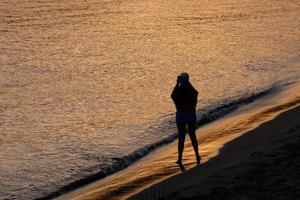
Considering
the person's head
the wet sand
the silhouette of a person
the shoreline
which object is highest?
the person's head

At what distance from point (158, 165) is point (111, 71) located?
12.2 metres

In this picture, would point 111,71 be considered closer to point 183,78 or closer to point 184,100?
point 184,100

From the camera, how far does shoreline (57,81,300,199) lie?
13930mm

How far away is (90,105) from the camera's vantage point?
2212 centimetres

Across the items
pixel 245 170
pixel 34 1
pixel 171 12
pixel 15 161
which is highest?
pixel 34 1

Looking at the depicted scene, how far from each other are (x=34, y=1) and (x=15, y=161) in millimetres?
30774

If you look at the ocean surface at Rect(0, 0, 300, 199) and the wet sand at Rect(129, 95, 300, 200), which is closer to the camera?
the wet sand at Rect(129, 95, 300, 200)

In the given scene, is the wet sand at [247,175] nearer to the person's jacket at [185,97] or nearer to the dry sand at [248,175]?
the dry sand at [248,175]

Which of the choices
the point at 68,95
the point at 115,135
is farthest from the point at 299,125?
the point at 68,95

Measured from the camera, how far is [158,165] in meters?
15.5

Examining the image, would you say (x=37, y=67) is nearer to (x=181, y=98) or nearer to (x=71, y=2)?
(x=181, y=98)

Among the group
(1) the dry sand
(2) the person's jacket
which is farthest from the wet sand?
(2) the person's jacket

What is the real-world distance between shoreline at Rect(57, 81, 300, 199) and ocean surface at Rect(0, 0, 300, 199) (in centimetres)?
46

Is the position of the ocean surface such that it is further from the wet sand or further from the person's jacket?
Result: the person's jacket
